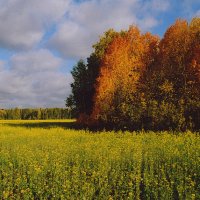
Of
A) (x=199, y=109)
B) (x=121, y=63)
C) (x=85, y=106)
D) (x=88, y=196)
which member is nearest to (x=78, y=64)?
(x=85, y=106)

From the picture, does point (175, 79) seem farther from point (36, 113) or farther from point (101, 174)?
point (36, 113)

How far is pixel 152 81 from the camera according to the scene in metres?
35.7

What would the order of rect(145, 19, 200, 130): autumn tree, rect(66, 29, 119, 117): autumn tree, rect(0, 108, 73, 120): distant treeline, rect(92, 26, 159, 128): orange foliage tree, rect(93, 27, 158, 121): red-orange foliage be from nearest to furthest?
rect(145, 19, 200, 130): autumn tree, rect(92, 26, 159, 128): orange foliage tree, rect(93, 27, 158, 121): red-orange foliage, rect(66, 29, 119, 117): autumn tree, rect(0, 108, 73, 120): distant treeline

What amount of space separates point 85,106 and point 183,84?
1571 centimetres

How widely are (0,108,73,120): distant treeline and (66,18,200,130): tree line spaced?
61532 millimetres

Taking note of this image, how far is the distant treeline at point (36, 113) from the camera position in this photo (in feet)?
328

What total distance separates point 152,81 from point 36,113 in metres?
68.7

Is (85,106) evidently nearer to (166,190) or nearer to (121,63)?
(121,63)

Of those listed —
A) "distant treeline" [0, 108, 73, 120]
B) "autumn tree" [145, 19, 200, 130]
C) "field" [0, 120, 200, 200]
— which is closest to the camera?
"field" [0, 120, 200, 200]

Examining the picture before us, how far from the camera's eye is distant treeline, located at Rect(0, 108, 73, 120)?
10005cm

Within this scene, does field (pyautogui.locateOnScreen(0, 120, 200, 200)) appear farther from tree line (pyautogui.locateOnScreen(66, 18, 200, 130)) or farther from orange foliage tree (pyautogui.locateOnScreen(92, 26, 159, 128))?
orange foliage tree (pyautogui.locateOnScreen(92, 26, 159, 128))

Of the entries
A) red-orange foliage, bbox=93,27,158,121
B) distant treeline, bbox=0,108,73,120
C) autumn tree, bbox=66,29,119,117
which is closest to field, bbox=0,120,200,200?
red-orange foliage, bbox=93,27,158,121

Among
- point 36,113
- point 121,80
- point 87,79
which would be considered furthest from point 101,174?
point 36,113

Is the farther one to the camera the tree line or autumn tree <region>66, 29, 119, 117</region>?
autumn tree <region>66, 29, 119, 117</region>
